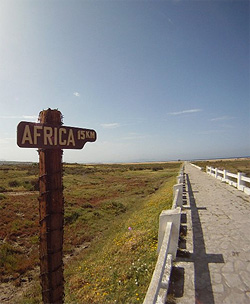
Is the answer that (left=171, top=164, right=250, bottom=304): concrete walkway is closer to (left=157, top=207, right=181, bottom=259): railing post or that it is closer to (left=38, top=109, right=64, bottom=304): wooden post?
(left=157, top=207, right=181, bottom=259): railing post

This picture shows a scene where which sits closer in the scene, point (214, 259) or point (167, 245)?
point (167, 245)

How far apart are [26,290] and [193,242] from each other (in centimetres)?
496

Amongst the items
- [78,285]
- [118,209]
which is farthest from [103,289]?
[118,209]

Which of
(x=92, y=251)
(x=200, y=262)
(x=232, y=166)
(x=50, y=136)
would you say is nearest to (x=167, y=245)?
(x=200, y=262)

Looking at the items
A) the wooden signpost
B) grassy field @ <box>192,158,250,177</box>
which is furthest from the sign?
grassy field @ <box>192,158,250,177</box>

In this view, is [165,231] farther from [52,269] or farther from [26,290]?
[26,290]

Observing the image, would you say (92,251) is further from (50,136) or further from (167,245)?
(50,136)

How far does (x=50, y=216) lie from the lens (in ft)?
7.88

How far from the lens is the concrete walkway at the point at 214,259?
3492 millimetres

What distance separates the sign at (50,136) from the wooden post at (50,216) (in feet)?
0.32

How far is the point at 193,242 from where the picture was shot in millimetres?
5602

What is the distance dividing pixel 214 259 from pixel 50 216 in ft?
13.3

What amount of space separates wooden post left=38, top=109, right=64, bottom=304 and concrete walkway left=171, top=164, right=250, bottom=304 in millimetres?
2153

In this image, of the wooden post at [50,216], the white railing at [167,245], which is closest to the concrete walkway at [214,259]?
the white railing at [167,245]
